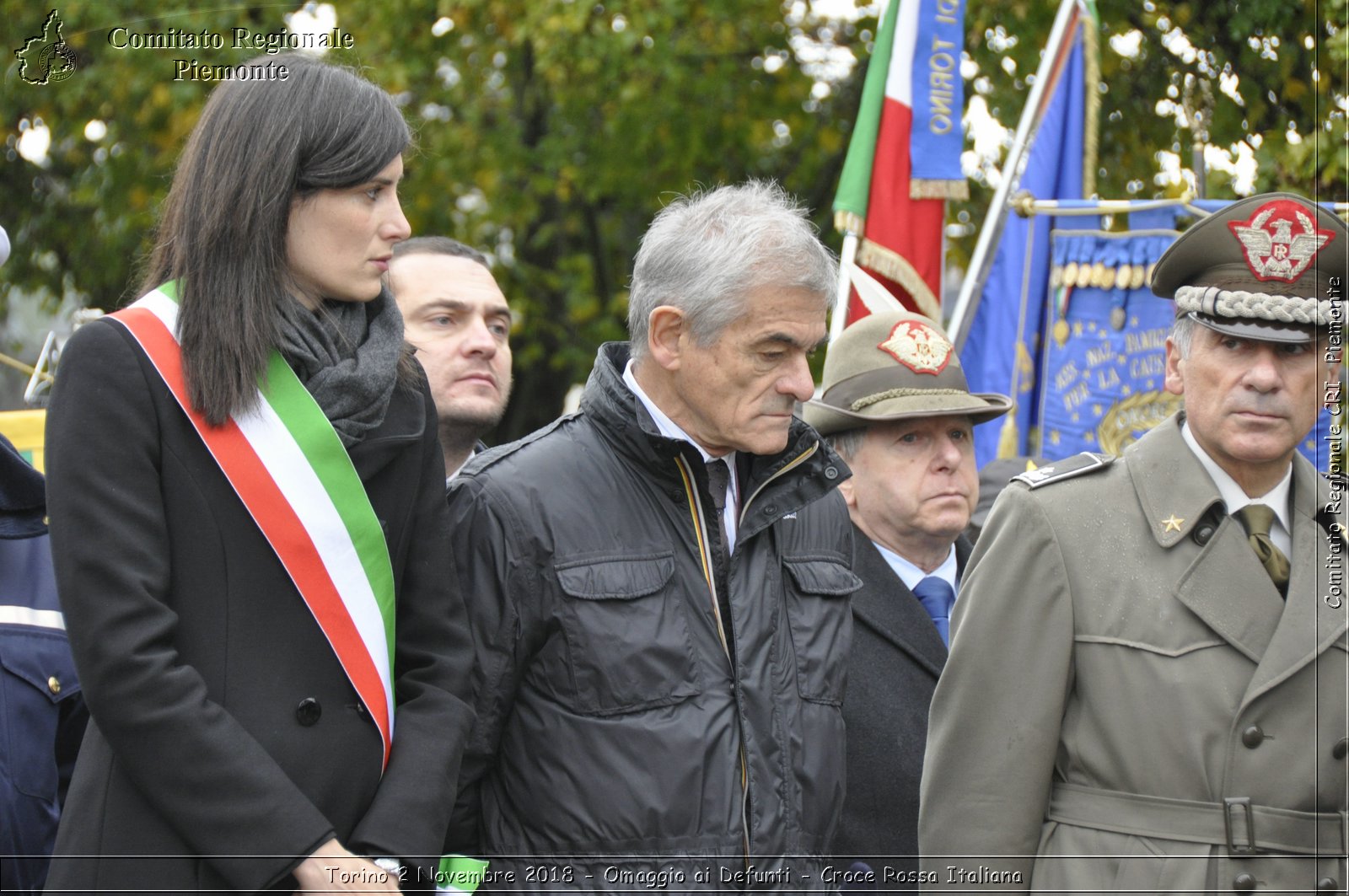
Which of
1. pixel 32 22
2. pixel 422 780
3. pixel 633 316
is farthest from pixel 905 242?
pixel 32 22

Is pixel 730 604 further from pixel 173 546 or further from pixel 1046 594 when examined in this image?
pixel 173 546

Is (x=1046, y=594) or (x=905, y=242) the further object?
(x=905, y=242)

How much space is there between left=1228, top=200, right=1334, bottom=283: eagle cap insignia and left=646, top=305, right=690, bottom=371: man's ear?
1142 millimetres

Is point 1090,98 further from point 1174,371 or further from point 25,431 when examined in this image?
point 25,431

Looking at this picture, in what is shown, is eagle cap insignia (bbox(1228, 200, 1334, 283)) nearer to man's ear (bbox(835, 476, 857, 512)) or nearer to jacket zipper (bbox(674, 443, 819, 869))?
jacket zipper (bbox(674, 443, 819, 869))

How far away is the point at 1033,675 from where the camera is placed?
9.69ft

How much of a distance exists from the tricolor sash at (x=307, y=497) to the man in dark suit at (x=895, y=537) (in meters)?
1.49

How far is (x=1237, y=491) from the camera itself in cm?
309

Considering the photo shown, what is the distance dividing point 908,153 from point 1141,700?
403cm

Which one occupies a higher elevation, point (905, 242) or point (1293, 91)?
point (1293, 91)

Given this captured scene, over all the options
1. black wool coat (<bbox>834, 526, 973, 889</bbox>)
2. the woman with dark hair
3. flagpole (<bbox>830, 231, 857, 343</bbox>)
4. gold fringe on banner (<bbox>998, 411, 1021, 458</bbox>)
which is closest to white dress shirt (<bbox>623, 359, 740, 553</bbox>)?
black wool coat (<bbox>834, 526, 973, 889</bbox>)

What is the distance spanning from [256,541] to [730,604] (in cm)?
98

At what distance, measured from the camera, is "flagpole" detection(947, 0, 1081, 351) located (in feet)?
20.4

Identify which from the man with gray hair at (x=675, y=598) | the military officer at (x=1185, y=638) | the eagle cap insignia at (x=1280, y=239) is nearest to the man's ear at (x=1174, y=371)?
the military officer at (x=1185, y=638)
